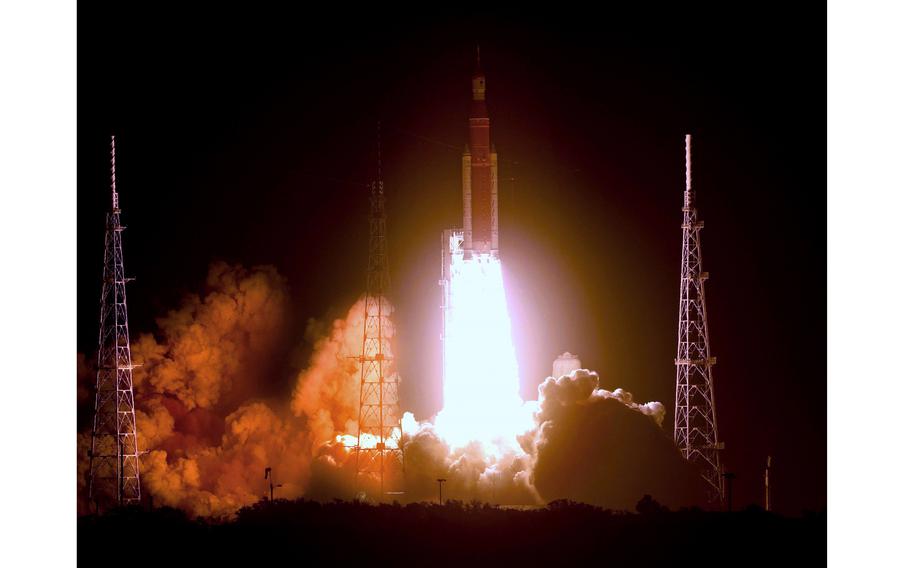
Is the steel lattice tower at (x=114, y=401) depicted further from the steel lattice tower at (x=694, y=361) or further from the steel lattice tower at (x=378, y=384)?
the steel lattice tower at (x=694, y=361)

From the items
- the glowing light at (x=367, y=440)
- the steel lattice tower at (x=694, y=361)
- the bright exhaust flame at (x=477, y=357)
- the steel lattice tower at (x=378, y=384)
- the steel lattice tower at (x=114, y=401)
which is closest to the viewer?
the steel lattice tower at (x=114, y=401)

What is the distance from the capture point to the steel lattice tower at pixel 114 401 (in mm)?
55594

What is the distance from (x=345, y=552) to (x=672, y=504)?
27.0ft

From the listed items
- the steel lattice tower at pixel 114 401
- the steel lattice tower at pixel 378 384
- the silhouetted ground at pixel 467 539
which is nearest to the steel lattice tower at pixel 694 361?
the silhouetted ground at pixel 467 539

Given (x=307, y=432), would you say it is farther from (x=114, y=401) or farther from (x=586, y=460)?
(x=586, y=460)

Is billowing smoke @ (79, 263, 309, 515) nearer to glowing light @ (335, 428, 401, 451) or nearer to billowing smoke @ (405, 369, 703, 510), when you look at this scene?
glowing light @ (335, 428, 401, 451)

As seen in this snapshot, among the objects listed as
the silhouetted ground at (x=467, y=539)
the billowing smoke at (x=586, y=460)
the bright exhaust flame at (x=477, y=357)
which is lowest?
the silhouetted ground at (x=467, y=539)

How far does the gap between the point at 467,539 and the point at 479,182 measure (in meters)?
10.2

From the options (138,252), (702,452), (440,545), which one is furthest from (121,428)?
(702,452)

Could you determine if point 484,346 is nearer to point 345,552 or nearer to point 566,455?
point 566,455

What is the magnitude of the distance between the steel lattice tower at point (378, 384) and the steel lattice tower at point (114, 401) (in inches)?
230

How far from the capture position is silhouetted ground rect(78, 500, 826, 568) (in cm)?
5191

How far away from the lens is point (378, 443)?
58.3 metres

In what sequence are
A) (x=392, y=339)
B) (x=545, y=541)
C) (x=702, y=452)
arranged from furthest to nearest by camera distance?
(x=392, y=339) < (x=702, y=452) < (x=545, y=541)
